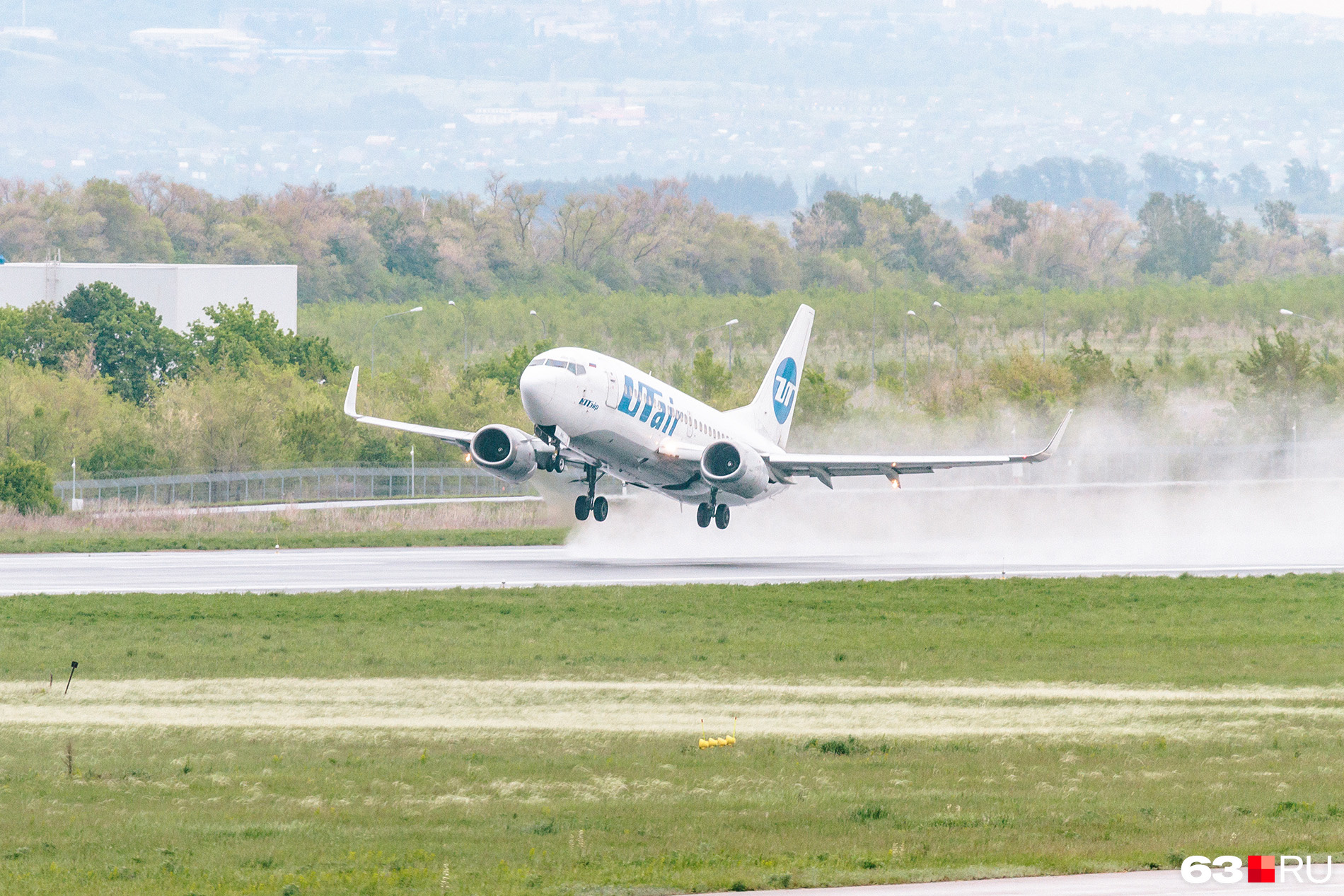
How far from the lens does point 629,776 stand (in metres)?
21.7

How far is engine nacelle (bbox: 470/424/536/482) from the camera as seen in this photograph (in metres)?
49.2

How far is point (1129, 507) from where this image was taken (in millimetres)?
68812

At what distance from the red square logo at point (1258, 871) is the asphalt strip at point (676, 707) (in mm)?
8760

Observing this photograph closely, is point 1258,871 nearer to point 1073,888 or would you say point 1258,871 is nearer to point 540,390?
point 1073,888

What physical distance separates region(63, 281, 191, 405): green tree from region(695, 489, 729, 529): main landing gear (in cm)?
6362

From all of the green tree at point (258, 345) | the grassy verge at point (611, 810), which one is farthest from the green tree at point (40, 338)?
the grassy verge at point (611, 810)

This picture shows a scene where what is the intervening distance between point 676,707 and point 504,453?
76.2 ft

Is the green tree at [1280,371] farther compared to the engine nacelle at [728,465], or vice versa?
the green tree at [1280,371]

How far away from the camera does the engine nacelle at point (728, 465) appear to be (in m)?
49.9

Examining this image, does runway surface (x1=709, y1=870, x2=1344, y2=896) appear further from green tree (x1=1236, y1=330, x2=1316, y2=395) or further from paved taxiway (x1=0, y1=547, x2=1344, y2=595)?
green tree (x1=1236, y1=330, x2=1316, y2=395)

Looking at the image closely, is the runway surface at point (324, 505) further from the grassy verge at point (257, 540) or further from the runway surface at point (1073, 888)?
the runway surface at point (1073, 888)

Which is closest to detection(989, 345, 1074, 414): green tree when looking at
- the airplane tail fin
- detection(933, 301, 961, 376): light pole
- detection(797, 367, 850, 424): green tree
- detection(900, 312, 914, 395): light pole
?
detection(900, 312, 914, 395): light pole

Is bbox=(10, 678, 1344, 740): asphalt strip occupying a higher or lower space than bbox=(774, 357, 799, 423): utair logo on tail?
lower

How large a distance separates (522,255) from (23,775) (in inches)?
7037
